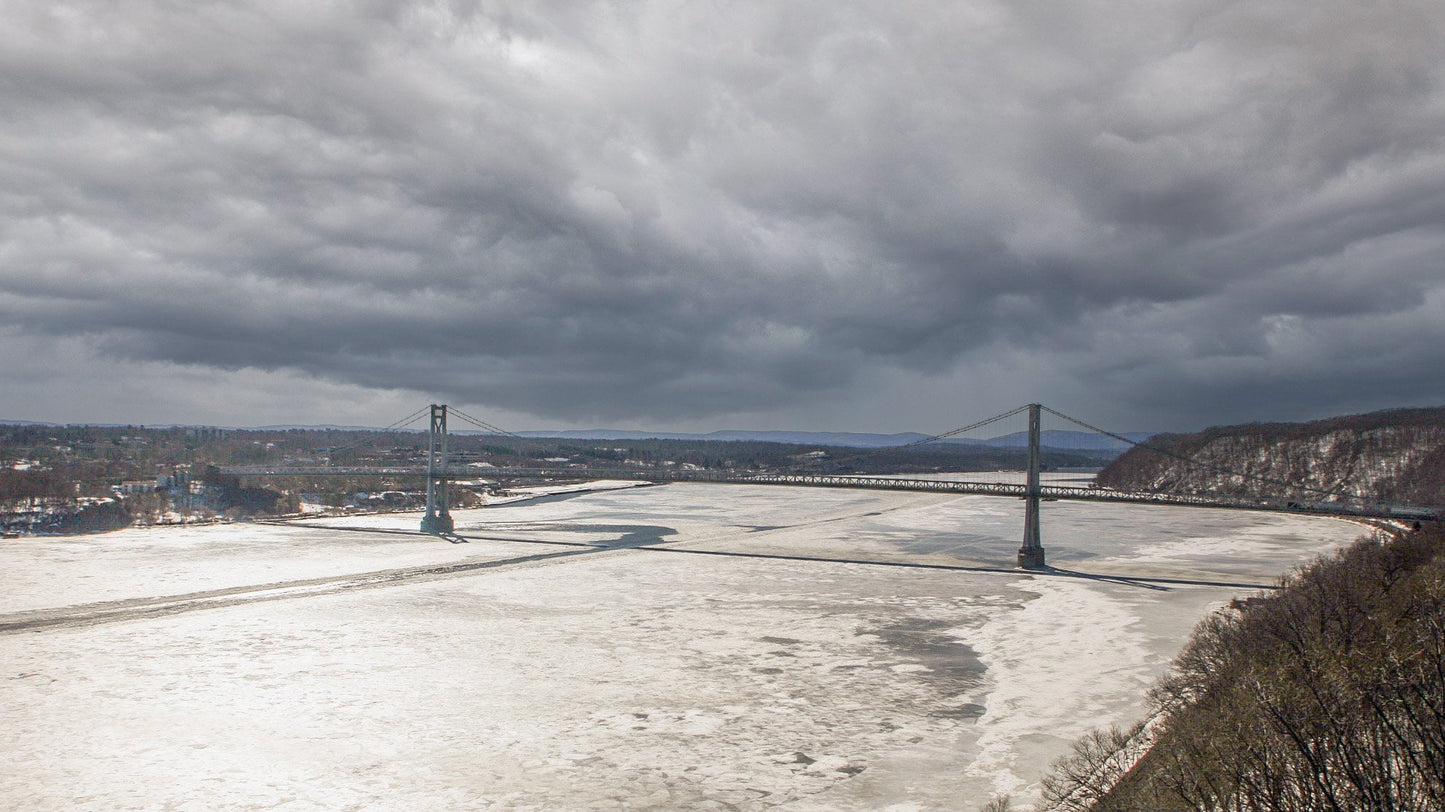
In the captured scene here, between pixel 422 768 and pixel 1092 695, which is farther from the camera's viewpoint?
pixel 1092 695

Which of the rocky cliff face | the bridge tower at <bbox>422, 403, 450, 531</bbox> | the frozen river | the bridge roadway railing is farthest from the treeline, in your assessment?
the rocky cliff face

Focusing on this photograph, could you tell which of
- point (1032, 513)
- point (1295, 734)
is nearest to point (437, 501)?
point (1032, 513)

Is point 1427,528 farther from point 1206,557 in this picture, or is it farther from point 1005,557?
point 1005,557

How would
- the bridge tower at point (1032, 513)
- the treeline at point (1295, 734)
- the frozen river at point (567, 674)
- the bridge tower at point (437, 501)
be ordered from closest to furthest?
the treeline at point (1295, 734), the frozen river at point (567, 674), the bridge tower at point (1032, 513), the bridge tower at point (437, 501)

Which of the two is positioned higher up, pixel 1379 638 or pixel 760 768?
pixel 1379 638

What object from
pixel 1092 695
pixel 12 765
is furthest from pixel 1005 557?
pixel 12 765

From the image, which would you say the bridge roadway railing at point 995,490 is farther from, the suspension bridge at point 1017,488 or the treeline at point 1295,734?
the treeline at point 1295,734

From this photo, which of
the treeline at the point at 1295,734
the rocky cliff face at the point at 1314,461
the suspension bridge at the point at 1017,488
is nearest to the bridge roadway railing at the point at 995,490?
the suspension bridge at the point at 1017,488
